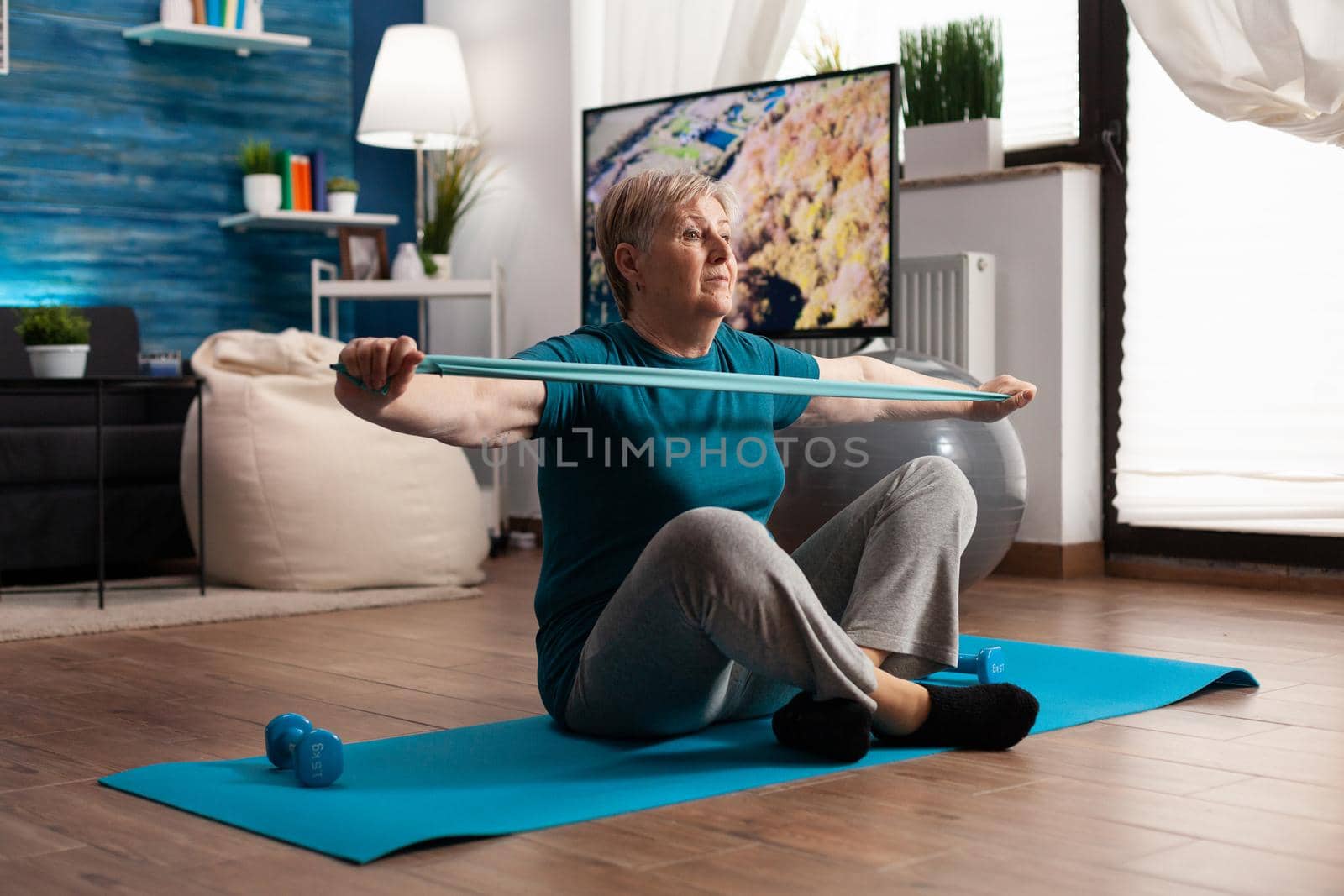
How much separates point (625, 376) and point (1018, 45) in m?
2.99

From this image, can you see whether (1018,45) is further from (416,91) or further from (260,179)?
(260,179)

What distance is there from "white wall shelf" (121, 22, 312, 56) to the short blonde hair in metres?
3.44

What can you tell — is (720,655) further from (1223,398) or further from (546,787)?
(1223,398)

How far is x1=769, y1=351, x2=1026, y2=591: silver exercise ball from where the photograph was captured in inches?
124

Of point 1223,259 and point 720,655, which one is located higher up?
point 1223,259

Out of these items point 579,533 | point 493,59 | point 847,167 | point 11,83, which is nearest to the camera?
point 579,533

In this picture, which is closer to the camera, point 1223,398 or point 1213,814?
point 1213,814

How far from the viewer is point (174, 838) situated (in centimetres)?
155

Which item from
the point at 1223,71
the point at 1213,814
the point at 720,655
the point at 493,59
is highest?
the point at 493,59

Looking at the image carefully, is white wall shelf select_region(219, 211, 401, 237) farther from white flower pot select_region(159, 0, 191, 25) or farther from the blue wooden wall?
white flower pot select_region(159, 0, 191, 25)

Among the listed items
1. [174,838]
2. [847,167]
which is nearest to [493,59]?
[847,167]

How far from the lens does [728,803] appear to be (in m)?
1.67

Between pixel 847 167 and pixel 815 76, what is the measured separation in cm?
27

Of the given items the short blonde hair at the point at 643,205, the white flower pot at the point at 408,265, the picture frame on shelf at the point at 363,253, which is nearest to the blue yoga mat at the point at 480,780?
the short blonde hair at the point at 643,205
